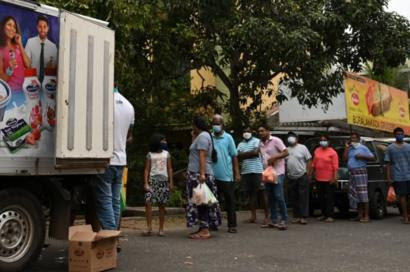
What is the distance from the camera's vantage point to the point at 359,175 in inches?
486

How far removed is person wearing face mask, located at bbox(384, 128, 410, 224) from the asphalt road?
5.70ft

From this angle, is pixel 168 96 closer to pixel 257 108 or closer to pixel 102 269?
pixel 257 108

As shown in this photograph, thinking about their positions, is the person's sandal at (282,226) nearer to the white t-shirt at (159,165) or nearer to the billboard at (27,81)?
the white t-shirt at (159,165)

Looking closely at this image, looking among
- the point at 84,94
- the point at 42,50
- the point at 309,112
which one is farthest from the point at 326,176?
the point at 42,50

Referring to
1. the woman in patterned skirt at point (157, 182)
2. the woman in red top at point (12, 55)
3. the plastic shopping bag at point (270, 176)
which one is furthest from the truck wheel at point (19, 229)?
the plastic shopping bag at point (270, 176)

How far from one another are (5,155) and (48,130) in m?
0.57

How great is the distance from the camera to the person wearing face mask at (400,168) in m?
12.4

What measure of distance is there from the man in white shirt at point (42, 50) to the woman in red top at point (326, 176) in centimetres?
708

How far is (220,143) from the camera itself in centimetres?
995

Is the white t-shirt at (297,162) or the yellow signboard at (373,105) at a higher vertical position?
→ the yellow signboard at (373,105)

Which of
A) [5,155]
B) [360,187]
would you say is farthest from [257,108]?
[5,155]

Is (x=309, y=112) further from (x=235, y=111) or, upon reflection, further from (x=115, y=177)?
(x=115, y=177)

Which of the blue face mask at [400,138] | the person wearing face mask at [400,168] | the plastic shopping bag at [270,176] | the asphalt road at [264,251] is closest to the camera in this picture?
the asphalt road at [264,251]

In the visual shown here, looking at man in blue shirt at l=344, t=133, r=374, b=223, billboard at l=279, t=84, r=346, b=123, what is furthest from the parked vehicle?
billboard at l=279, t=84, r=346, b=123
